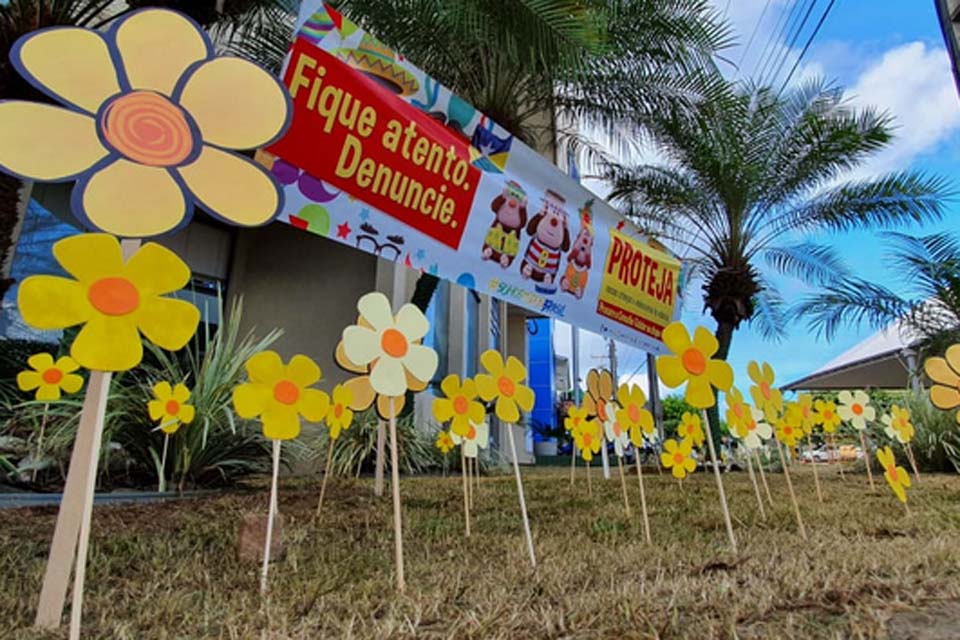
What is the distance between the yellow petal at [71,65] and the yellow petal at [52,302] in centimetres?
41

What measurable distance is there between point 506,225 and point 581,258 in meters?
0.93

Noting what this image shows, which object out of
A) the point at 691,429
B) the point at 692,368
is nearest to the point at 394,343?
the point at 692,368

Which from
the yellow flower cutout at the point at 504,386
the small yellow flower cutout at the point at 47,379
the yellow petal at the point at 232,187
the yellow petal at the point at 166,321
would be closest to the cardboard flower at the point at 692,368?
the yellow flower cutout at the point at 504,386

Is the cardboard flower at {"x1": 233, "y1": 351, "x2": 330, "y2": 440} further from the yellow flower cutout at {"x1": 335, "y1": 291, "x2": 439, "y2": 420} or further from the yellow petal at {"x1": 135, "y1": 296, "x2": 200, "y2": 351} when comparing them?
the yellow petal at {"x1": 135, "y1": 296, "x2": 200, "y2": 351}

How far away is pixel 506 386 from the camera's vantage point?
6.62 ft

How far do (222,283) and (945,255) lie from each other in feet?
34.1

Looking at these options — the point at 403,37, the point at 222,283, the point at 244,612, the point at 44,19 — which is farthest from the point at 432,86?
the point at 222,283

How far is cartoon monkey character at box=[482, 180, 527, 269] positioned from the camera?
3.71m

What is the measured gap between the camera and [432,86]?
3447 mm

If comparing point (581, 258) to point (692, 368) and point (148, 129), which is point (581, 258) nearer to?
point (692, 368)

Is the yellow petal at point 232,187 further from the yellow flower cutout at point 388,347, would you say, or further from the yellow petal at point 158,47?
the yellow flower cutout at point 388,347

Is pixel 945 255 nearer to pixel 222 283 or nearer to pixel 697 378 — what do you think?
pixel 697 378

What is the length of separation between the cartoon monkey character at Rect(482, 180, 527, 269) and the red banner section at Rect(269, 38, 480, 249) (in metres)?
0.24

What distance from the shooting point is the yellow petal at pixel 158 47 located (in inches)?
49.5
